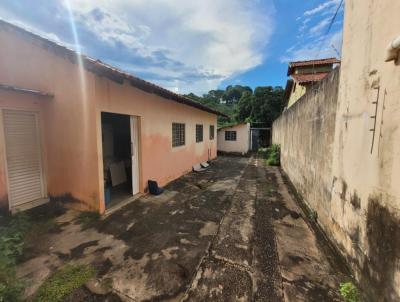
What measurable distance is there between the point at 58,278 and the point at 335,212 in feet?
12.9

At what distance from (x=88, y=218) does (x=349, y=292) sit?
4361 mm

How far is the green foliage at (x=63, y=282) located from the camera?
1.93 meters

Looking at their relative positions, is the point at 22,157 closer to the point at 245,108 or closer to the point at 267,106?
the point at 267,106

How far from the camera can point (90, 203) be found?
3.94 m

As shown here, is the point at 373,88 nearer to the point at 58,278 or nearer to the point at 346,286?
the point at 346,286

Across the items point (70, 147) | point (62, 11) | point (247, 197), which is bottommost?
point (247, 197)

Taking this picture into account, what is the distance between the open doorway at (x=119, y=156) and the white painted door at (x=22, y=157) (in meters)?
1.58

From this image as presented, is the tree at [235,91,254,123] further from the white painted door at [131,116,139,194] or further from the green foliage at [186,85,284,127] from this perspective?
the white painted door at [131,116,139,194]

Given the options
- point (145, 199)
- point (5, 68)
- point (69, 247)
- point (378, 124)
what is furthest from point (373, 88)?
point (5, 68)

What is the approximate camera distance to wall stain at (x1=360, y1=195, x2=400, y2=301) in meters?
1.56

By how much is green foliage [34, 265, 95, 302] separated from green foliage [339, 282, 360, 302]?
2.94 metres

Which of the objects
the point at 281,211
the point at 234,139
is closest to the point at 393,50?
the point at 281,211

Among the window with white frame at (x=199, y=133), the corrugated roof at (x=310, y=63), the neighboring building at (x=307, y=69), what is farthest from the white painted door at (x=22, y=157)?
the corrugated roof at (x=310, y=63)

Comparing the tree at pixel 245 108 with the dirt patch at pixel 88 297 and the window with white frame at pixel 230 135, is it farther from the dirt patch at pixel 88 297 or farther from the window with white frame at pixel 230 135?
the dirt patch at pixel 88 297
